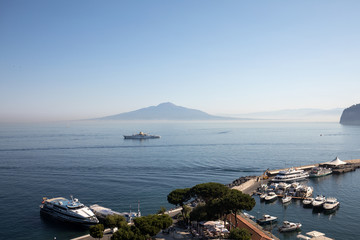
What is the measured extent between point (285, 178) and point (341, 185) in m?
10.5

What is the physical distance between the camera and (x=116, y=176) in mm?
59406

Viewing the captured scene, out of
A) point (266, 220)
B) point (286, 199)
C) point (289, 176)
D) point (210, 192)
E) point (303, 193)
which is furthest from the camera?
point (289, 176)

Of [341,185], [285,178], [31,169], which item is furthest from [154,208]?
[31,169]

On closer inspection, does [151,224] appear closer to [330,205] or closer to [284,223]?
[284,223]

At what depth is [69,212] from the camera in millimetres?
34188

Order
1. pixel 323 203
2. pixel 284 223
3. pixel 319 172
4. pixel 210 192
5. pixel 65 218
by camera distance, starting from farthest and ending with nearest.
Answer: pixel 319 172, pixel 323 203, pixel 65 218, pixel 284 223, pixel 210 192

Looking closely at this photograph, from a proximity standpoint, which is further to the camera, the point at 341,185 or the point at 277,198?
the point at 341,185

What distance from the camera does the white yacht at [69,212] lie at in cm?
3320

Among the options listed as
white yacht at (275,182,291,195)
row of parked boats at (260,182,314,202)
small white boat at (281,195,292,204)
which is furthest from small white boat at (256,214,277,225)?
white yacht at (275,182,291,195)

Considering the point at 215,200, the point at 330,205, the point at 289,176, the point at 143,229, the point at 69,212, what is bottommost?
the point at 330,205

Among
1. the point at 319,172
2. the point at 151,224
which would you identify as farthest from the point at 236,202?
the point at 319,172

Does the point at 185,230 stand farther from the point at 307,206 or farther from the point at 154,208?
the point at 307,206

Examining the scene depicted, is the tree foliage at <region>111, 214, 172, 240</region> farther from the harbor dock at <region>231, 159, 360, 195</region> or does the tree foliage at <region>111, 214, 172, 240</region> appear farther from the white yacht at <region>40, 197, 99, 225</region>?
the harbor dock at <region>231, 159, 360, 195</region>

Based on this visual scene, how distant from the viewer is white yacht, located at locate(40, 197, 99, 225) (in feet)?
109
